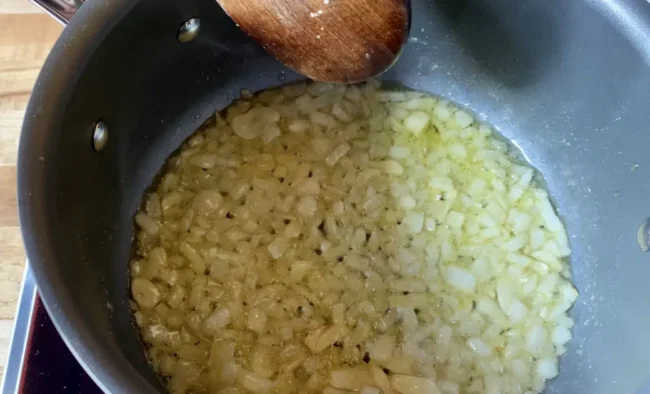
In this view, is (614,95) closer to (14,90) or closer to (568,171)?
(568,171)

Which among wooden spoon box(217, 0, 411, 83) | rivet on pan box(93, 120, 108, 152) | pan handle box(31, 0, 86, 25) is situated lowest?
rivet on pan box(93, 120, 108, 152)

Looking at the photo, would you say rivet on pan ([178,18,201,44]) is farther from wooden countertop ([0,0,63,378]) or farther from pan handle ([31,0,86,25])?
wooden countertop ([0,0,63,378])

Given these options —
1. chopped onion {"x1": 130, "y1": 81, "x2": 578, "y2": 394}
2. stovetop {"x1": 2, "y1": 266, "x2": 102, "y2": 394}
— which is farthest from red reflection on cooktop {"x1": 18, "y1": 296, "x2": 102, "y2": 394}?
chopped onion {"x1": 130, "y1": 81, "x2": 578, "y2": 394}

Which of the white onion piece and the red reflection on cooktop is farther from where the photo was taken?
the white onion piece

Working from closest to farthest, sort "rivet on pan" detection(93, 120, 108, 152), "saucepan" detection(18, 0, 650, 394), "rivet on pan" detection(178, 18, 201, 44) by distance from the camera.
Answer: "saucepan" detection(18, 0, 650, 394), "rivet on pan" detection(93, 120, 108, 152), "rivet on pan" detection(178, 18, 201, 44)

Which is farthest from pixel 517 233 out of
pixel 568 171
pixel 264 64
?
pixel 264 64

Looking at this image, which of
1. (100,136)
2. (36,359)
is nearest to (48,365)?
(36,359)

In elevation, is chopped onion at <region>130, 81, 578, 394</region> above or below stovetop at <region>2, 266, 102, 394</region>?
above

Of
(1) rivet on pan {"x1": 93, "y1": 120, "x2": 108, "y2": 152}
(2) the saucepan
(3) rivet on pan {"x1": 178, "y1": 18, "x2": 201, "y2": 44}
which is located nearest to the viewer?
(2) the saucepan
